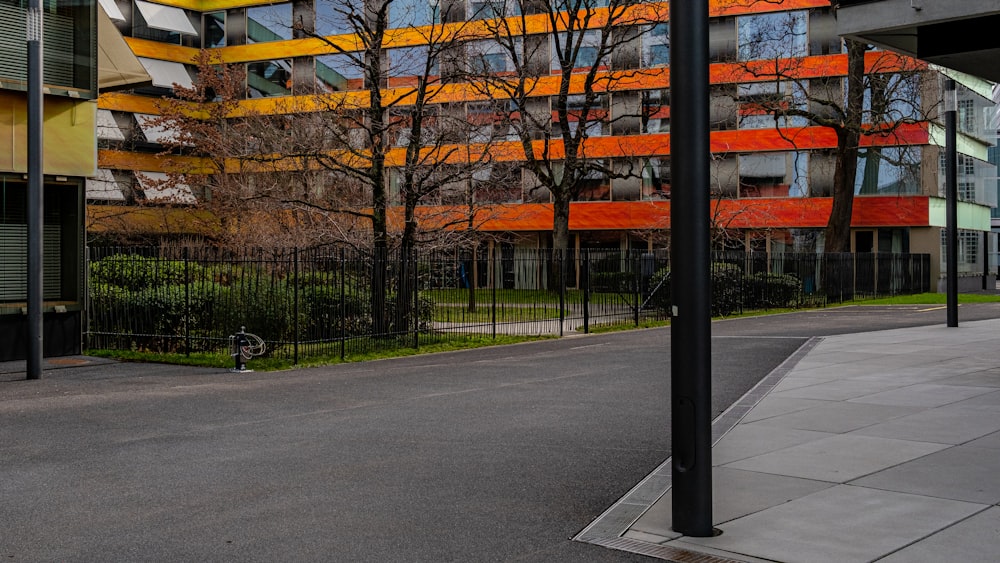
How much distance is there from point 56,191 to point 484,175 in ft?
101

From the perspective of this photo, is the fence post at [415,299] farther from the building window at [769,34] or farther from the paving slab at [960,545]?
the building window at [769,34]

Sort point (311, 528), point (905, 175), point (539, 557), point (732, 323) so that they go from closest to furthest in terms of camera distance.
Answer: point (539, 557) → point (311, 528) → point (732, 323) → point (905, 175)

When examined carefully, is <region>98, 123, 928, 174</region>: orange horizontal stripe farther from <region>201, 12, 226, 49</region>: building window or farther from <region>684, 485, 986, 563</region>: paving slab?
<region>684, 485, 986, 563</region>: paving slab

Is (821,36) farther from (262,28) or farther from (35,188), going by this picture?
(35,188)

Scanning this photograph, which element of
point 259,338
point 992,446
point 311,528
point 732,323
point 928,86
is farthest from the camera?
point 928,86

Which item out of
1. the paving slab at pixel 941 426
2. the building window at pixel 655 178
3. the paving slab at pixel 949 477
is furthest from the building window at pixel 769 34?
the paving slab at pixel 949 477

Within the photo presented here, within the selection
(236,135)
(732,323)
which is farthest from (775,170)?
(236,135)

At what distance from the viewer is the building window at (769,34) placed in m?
48.8

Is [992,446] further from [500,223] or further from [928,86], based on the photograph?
[500,223]

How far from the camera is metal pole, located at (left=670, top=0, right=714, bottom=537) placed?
597 cm

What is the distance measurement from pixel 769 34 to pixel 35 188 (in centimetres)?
4063

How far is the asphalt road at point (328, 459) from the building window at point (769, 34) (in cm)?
3627

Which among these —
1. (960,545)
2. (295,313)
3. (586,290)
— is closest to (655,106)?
(586,290)

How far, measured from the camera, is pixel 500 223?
53.2m
